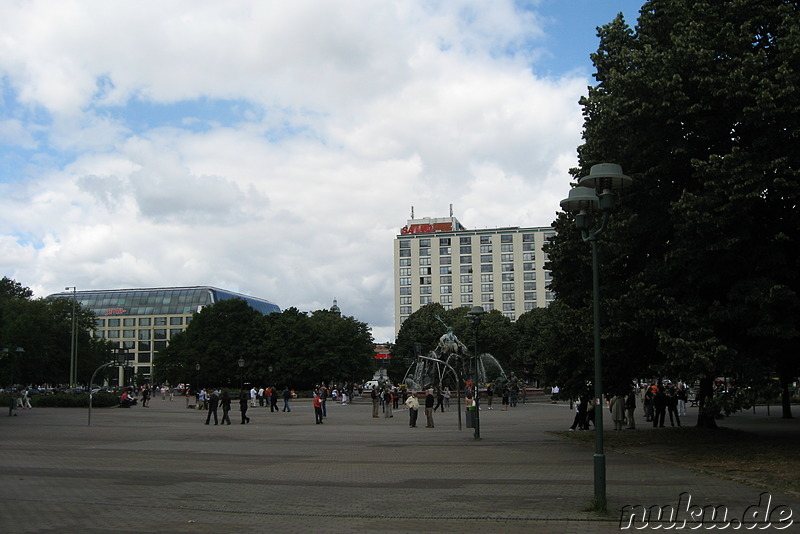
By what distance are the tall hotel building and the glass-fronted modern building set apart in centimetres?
3486

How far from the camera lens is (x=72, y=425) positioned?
34.3 meters

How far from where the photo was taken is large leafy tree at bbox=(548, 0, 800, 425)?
56.1 ft

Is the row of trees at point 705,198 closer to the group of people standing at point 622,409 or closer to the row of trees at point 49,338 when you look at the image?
the group of people standing at point 622,409

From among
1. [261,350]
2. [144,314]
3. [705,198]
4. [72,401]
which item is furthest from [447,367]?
[144,314]

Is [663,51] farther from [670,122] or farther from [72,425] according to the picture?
[72,425]

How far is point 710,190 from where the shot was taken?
17.4m

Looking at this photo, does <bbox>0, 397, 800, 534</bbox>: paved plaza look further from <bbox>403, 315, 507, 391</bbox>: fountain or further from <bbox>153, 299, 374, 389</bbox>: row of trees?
<bbox>153, 299, 374, 389</bbox>: row of trees

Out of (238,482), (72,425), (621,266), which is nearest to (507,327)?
(72,425)

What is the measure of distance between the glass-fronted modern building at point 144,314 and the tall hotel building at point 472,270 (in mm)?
34865

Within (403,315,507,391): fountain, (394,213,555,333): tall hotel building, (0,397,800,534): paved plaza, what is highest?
(394,213,555,333): tall hotel building

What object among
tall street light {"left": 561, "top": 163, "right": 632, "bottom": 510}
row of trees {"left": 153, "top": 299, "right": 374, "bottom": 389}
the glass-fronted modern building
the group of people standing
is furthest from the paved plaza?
the glass-fronted modern building

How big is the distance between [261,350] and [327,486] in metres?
74.3

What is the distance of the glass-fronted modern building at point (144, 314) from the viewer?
165125mm

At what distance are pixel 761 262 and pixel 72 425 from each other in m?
29.6
